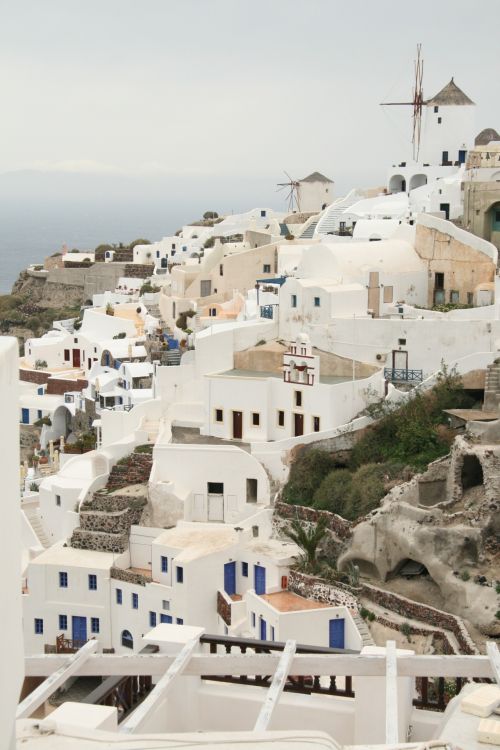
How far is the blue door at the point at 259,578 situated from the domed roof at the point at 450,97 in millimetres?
25732

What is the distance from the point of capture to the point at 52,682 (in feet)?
27.1

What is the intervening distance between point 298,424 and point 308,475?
6.18 feet

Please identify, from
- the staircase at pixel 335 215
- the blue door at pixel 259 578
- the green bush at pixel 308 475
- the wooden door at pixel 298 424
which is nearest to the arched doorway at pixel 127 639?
the blue door at pixel 259 578

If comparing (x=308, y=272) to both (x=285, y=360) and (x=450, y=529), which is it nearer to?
(x=285, y=360)

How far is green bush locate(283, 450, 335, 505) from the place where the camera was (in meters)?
26.5

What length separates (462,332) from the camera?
28219 mm

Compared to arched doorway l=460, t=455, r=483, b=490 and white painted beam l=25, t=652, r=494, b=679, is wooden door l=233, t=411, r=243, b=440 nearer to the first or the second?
arched doorway l=460, t=455, r=483, b=490

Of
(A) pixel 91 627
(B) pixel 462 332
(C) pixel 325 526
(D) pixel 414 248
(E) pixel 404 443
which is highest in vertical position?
(D) pixel 414 248

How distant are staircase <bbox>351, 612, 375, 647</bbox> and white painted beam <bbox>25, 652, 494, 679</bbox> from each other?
1227 cm

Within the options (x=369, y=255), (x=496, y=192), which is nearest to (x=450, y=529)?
(x=369, y=255)

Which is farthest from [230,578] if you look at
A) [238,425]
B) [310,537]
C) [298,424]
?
[238,425]

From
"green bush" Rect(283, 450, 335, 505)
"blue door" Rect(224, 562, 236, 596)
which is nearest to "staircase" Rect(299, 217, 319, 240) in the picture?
"green bush" Rect(283, 450, 335, 505)

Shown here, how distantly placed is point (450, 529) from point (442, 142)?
994 inches

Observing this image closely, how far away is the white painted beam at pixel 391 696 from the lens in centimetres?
748
